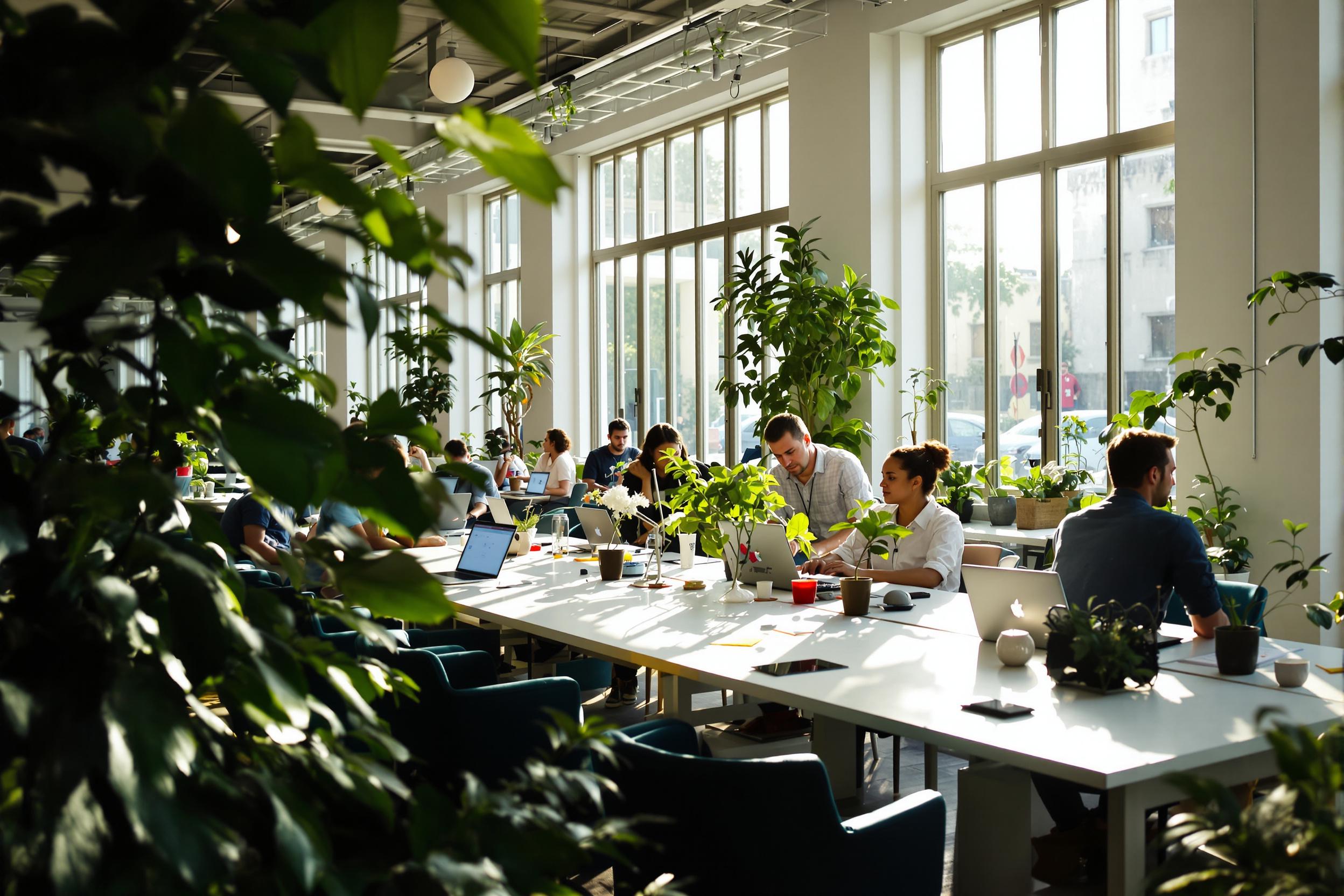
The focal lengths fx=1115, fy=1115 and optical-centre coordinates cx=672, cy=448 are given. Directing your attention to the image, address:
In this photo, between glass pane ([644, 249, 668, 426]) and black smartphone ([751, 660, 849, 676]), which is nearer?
black smartphone ([751, 660, 849, 676])

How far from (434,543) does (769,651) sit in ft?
11.4

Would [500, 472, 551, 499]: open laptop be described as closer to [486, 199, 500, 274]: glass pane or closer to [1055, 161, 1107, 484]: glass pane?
[1055, 161, 1107, 484]: glass pane

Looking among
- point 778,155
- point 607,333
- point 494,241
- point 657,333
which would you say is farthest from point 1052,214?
point 494,241

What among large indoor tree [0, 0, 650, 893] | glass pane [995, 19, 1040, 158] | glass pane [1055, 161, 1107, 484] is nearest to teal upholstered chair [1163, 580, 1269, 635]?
large indoor tree [0, 0, 650, 893]

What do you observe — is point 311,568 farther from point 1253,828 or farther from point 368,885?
point 1253,828

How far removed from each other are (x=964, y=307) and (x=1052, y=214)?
102 cm

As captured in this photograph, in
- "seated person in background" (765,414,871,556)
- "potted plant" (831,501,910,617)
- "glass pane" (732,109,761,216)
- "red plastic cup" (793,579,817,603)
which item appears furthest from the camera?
"glass pane" (732,109,761,216)

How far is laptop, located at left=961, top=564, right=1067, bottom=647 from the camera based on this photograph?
10.8 ft

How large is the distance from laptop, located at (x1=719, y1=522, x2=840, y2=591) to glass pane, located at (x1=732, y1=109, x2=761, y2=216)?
6685 millimetres

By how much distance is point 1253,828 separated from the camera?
0.78m

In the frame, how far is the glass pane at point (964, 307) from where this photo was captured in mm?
8617

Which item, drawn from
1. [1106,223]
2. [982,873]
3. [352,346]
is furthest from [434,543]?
[352,346]

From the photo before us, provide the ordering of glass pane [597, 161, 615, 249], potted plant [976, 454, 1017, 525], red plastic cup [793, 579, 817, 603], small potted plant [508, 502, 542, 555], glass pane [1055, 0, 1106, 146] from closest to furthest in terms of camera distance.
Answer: red plastic cup [793, 579, 817, 603] < small potted plant [508, 502, 542, 555] < potted plant [976, 454, 1017, 525] < glass pane [1055, 0, 1106, 146] < glass pane [597, 161, 615, 249]

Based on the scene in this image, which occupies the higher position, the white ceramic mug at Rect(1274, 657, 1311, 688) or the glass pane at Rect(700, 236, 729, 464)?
the glass pane at Rect(700, 236, 729, 464)
